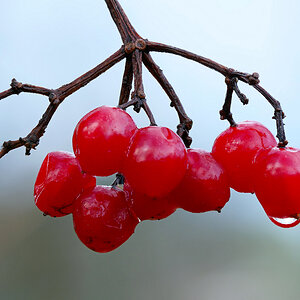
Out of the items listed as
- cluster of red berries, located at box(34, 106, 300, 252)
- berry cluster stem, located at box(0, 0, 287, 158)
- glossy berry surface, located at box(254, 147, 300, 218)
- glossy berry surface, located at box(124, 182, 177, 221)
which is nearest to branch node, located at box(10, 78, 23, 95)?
berry cluster stem, located at box(0, 0, 287, 158)

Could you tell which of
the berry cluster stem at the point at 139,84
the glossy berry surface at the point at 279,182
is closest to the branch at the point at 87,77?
the berry cluster stem at the point at 139,84

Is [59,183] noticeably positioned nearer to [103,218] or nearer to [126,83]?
[103,218]

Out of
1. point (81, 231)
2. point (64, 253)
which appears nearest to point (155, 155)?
point (81, 231)

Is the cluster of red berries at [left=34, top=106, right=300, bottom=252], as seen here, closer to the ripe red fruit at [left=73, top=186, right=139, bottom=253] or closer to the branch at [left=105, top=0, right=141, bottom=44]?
the ripe red fruit at [left=73, top=186, right=139, bottom=253]

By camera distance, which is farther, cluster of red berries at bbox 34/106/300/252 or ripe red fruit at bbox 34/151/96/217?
ripe red fruit at bbox 34/151/96/217

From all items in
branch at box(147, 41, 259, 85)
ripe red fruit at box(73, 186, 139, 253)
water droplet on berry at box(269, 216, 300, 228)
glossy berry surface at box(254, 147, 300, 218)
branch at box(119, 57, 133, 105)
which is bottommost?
ripe red fruit at box(73, 186, 139, 253)

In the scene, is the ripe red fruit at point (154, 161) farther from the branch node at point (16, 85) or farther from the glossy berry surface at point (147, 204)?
the branch node at point (16, 85)

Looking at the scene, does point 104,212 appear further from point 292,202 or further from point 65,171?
point 292,202
